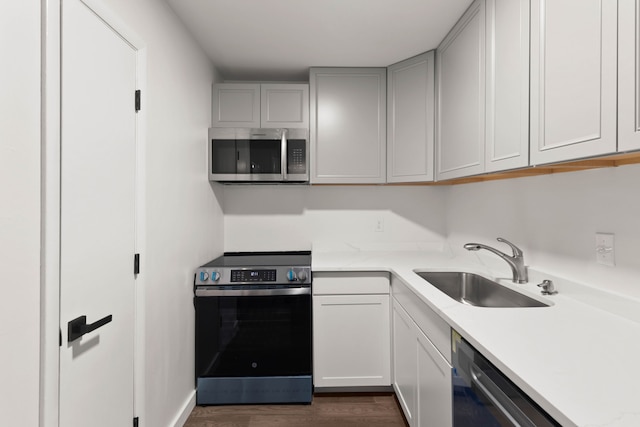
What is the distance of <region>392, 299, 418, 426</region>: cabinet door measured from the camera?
1689mm

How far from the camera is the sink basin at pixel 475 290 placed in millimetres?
1581

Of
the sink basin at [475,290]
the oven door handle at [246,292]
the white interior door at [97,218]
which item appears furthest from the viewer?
the oven door handle at [246,292]

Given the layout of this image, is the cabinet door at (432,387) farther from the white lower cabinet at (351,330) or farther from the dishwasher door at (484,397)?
the white lower cabinet at (351,330)

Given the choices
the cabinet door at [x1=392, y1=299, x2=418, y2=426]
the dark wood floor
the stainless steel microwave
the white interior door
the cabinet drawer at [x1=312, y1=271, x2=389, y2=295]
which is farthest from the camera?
the stainless steel microwave

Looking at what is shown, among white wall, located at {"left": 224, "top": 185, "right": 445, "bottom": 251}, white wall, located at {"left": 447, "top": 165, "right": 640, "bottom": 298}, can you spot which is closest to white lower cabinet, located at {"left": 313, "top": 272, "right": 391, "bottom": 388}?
white wall, located at {"left": 224, "top": 185, "right": 445, "bottom": 251}

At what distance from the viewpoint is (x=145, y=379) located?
1.48 meters

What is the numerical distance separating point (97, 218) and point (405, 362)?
5.64 feet

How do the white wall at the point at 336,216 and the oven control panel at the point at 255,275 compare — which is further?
the white wall at the point at 336,216

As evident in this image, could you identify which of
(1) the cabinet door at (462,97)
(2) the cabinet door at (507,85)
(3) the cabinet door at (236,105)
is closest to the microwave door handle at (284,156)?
(3) the cabinet door at (236,105)

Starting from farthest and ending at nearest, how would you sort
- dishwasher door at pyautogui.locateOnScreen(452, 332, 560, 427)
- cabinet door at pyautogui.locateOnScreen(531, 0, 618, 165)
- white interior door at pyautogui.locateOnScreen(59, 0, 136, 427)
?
white interior door at pyautogui.locateOnScreen(59, 0, 136, 427) → cabinet door at pyautogui.locateOnScreen(531, 0, 618, 165) → dishwasher door at pyautogui.locateOnScreen(452, 332, 560, 427)

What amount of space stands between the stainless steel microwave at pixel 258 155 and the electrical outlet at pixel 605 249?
175cm

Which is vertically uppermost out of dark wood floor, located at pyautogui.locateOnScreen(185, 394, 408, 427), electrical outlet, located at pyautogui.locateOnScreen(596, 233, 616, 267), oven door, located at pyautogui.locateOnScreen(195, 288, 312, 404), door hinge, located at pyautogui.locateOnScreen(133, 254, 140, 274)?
electrical outlet, located at pyautogui.locateOnScreen(596, 233, 616, 267)

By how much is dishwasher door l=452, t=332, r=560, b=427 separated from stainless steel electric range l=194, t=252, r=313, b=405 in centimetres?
111

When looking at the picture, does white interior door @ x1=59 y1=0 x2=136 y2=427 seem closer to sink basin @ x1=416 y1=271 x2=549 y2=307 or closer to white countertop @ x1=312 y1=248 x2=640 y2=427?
white countertop @ x1=312 y1=248 x2=640 y2=427
